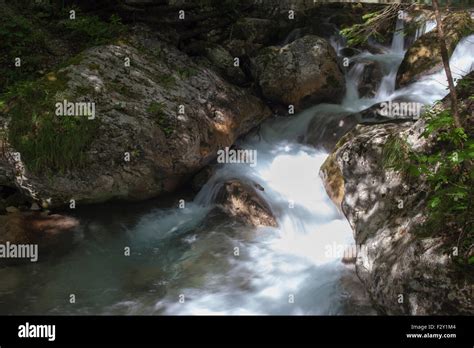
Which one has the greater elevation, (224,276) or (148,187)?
(148,187)

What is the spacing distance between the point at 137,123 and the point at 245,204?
8.98 ft

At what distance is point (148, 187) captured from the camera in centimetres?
772

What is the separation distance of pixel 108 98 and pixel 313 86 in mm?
5701

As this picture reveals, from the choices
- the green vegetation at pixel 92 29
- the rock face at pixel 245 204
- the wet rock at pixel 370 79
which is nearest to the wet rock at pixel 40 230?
the rock face at pixel 245 204

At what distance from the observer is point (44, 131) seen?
666 cm

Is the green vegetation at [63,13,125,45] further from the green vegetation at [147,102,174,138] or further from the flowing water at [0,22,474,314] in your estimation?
the flowing water at [0,22,474,314]

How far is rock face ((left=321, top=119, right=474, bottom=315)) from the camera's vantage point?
3777 millimetres

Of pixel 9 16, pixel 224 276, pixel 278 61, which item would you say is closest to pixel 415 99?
pixel 278 61

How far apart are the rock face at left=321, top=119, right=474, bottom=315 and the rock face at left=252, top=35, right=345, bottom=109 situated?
3977 millimetres

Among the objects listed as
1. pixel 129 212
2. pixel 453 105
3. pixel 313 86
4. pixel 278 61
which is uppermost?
pixel 278 61

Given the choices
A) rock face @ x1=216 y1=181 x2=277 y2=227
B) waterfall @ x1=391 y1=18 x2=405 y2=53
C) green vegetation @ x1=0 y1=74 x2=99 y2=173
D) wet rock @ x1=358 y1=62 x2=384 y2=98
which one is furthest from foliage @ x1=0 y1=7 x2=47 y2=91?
waterfall @ x1=391 y1=18 x2=405 y2=53

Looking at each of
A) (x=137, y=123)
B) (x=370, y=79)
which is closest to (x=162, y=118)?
(x=137, y=123)

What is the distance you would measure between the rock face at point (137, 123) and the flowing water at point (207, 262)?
0.69 m
